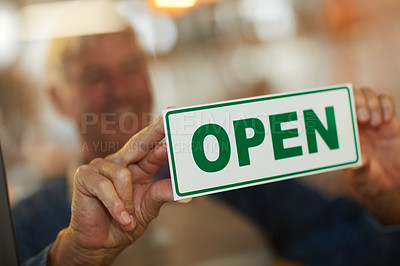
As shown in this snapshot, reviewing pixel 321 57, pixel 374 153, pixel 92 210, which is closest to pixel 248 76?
pixel 321 57

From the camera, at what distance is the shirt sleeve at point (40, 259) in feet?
1.64

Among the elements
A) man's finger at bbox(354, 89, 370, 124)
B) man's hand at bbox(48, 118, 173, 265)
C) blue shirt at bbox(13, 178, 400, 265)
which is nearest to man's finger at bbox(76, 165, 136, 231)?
man's hand at bbox(48, 118, 173, 265)

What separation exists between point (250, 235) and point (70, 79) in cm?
49

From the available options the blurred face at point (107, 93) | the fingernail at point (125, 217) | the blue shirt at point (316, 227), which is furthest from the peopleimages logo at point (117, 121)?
the blue shirt at point (316, 227)

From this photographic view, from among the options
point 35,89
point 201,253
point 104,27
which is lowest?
point 201,253

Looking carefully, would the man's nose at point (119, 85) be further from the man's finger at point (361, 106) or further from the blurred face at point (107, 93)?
the man's finger at point (361, 106)

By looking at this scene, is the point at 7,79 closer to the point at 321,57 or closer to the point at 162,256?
the point at 162,256

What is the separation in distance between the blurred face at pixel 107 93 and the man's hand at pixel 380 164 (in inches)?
15.9

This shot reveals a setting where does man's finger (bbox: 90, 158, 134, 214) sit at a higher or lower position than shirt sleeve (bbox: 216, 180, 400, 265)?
higher

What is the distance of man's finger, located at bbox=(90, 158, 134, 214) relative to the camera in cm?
46

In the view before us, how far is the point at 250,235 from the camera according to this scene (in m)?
0.72

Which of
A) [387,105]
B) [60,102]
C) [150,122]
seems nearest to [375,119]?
[387,105]

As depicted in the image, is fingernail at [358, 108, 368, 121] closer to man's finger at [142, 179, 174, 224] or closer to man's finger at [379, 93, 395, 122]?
man's finger at [379, 93, 395, 122]

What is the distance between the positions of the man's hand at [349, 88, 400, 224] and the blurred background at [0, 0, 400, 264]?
41mm
